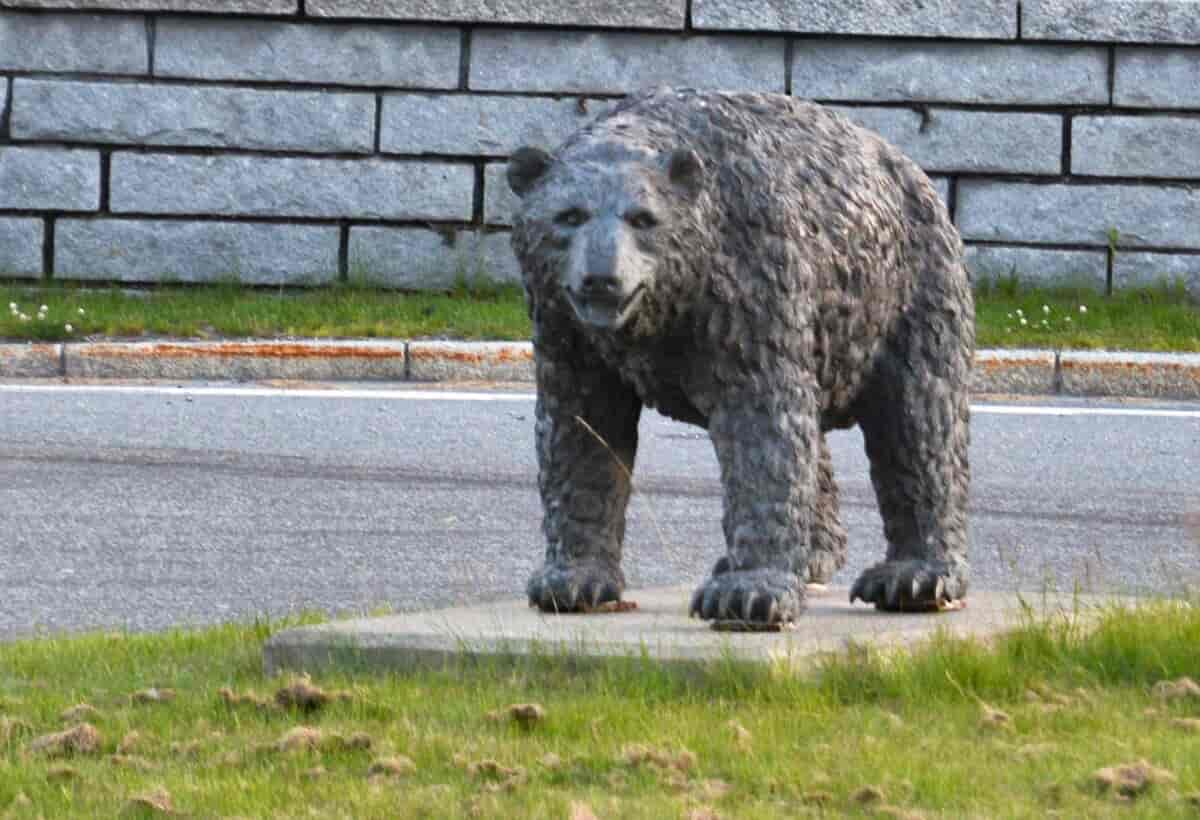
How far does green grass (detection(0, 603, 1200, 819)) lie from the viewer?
3.91 meters

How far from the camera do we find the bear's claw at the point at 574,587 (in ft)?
17.5

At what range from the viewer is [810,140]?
5.31 meters

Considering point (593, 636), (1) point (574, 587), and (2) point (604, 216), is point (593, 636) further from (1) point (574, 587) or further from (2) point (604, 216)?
(2) point (604, 216)

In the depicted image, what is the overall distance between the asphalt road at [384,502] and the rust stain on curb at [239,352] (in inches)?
28.4

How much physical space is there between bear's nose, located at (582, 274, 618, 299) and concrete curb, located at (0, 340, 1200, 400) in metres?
7.30

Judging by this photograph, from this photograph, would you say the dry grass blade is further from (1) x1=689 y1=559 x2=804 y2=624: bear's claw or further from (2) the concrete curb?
(2) the concrete curb

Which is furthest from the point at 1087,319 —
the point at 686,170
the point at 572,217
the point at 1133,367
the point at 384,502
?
the point at 572,217

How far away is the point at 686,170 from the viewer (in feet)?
16.0

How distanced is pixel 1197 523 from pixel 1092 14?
9501 millimetres

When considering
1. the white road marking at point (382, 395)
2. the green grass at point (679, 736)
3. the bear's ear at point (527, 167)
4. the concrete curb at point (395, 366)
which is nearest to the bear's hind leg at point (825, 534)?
the green grass at point (679, 736)

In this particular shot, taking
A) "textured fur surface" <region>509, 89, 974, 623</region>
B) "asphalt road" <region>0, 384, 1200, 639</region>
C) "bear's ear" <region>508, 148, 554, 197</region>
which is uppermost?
"bear's ear" <region>508, 148, 554, 197</region>

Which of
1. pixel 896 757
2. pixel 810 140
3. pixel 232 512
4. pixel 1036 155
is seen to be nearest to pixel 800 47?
pixel 1036 155

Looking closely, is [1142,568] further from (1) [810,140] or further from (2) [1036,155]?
(2) [1036,155]

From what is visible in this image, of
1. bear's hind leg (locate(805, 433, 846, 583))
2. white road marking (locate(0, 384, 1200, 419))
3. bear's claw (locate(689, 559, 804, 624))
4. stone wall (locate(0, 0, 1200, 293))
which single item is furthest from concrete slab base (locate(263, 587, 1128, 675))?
stone wall (locate(0, 0, 1200, 293))
